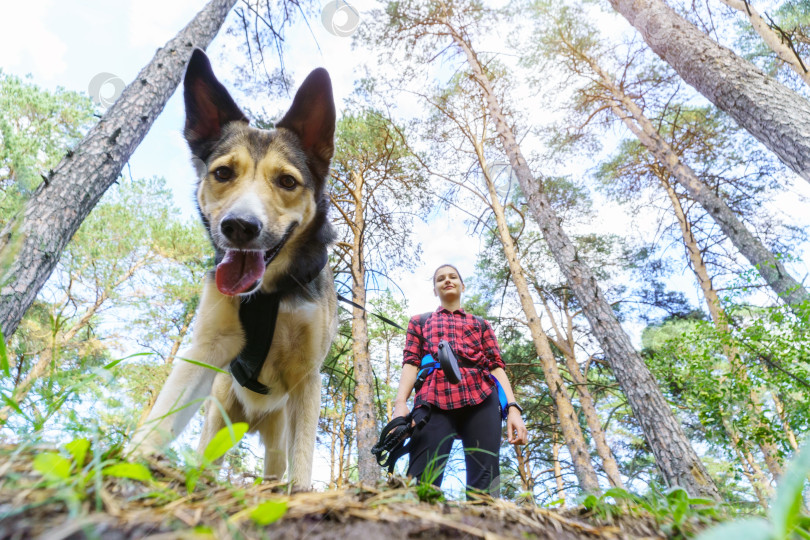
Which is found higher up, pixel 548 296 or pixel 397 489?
pixel 548 296

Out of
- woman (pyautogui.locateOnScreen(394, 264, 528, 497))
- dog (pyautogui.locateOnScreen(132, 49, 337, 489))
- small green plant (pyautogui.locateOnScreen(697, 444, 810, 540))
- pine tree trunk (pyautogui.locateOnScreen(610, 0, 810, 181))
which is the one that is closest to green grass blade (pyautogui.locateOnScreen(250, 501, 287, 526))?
small green plant (pyautogui.locateOnScreen(697, 444, 810, 540))

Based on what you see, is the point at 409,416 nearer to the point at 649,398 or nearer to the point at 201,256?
the point at 649,398

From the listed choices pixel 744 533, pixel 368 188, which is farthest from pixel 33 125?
pixel 744 533

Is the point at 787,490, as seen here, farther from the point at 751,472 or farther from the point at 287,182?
the point at 751,472

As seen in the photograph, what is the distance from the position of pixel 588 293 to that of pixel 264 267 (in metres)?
5.70

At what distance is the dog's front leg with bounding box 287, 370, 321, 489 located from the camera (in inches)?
99.6

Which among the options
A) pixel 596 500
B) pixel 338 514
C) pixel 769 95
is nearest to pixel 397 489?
pixel 338 514

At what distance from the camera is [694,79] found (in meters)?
5.21

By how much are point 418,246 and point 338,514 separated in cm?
965

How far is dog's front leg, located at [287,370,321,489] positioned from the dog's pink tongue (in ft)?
2.94

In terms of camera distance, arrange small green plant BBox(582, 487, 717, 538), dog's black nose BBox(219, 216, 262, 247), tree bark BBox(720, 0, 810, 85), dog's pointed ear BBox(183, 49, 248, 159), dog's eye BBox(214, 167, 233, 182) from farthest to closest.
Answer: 1. tree bark BBox(720, 0, 810, 85)
2. dog's pointed ear BBox(183, 49, 248, 159)
3. dog's eye BBox(214, 167, 233, 182)
4. dog's black nose BBox(219, 216, 262, 247)
5. small green plant BBox(582, 487, 717, 538)

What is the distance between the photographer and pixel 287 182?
9.01 ft

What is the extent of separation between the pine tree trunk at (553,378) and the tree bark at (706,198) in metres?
4.37

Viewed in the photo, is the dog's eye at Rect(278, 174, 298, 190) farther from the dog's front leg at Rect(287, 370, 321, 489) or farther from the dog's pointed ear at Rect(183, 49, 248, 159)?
the dog's front leg at Rect(287, 370, 321, 489)
